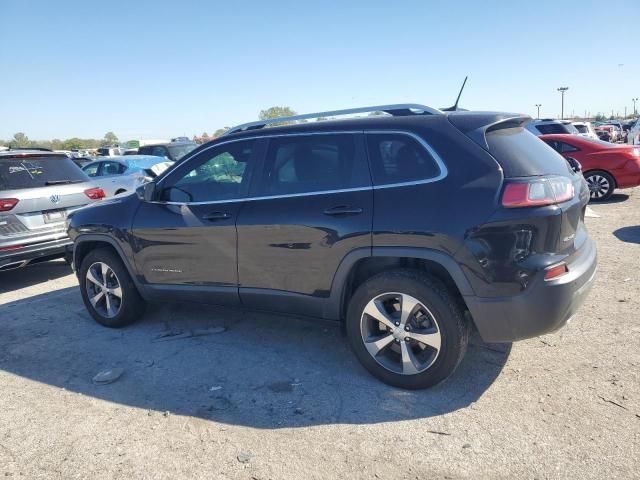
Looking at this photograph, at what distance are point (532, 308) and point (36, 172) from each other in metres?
6.35

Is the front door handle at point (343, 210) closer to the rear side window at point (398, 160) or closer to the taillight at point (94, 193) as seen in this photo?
the rear side window at point (398, 160)

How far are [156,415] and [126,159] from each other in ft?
34.5

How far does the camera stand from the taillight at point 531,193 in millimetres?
2807

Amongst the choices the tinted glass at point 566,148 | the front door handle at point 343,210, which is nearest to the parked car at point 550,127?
the tinted glass at point 566,148

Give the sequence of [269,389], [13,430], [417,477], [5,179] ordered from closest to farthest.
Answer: [417,477], [13,430], [269,389], [5,179]

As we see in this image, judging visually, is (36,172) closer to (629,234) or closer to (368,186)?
(368,186)

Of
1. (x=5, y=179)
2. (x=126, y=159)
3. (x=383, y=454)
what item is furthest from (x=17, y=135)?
(x=383, y=454)

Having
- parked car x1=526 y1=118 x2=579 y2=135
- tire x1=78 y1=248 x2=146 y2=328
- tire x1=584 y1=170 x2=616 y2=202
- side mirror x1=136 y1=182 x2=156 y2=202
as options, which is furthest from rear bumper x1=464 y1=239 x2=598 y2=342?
parked car x1=526 y1=118 x2=579 y2=135

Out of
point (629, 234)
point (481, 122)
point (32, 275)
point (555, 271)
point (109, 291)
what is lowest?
point (629, 234)

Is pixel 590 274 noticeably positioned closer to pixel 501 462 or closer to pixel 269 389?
pixel 501 462

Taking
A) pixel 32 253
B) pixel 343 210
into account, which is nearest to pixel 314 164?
pixel 343 210

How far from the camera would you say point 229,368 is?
3.74 metres

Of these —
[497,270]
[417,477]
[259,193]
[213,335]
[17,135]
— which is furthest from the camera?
[17,135]

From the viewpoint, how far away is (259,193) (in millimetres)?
3707
